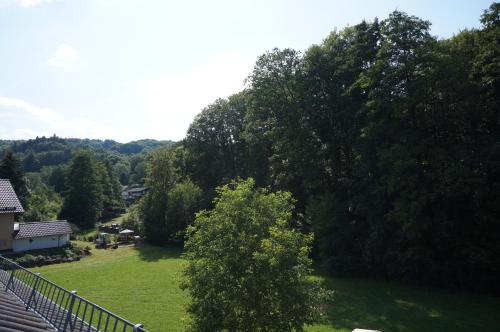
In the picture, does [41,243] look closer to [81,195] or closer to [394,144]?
[81,195]

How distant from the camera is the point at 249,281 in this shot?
11.8m

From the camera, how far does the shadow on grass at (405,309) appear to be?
18.3 metres

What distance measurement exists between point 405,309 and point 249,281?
13.7m

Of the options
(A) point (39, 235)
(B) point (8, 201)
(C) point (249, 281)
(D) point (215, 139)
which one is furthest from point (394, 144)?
(A) point (39, 235)

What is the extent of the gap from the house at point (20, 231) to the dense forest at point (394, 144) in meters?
24.0

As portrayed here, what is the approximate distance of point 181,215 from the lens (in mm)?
46250

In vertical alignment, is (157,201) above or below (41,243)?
above

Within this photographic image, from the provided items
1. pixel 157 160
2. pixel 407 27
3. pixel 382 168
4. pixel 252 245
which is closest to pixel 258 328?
pixel 252 245

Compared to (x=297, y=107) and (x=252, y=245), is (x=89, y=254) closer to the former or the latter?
(x=297, y=107)

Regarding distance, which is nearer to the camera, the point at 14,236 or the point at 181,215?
the point at 14,236

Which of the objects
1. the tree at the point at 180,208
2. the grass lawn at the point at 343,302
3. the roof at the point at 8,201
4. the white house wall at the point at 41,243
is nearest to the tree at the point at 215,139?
the tree at the point at 180,208

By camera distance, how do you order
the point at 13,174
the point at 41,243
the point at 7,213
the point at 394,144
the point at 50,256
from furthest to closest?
1. the point at 13,174
2. the point at 41,243
3. the point at 50,256
4. the point at 7,213
5. the point at 394,144

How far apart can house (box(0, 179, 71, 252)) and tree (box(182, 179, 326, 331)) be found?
30.0 metres

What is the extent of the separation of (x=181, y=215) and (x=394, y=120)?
29327mm
